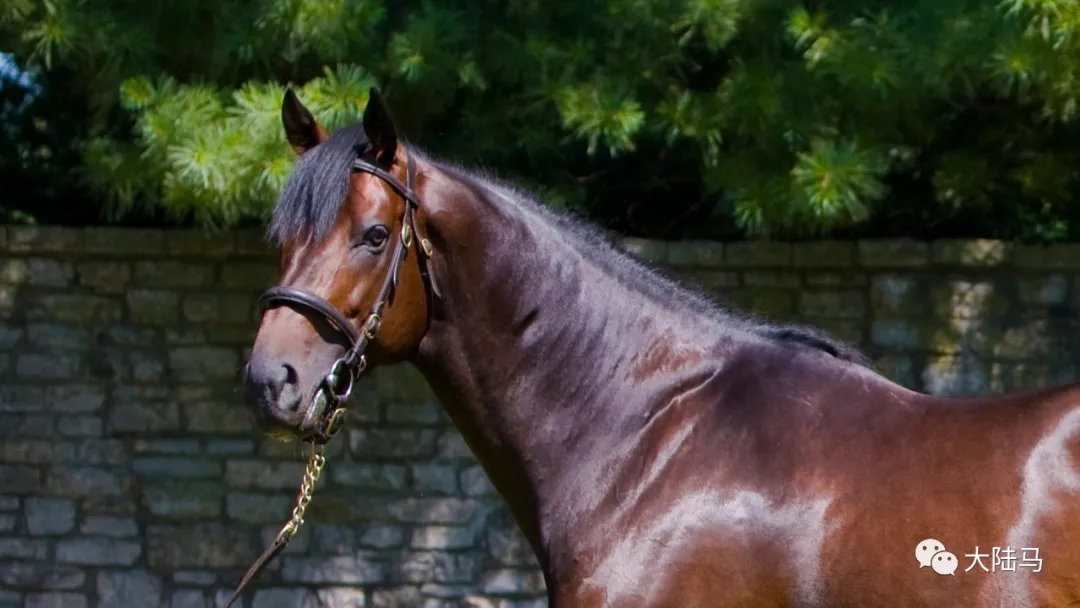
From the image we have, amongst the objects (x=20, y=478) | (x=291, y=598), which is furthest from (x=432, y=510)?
(x=20, y=478)

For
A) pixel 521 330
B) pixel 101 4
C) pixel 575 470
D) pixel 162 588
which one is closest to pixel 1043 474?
pixel 575 470

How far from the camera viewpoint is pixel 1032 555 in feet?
7.03

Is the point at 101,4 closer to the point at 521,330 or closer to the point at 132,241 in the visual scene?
the point at 132,241

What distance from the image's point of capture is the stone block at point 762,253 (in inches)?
215

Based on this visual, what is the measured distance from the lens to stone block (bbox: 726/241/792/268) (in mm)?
5449

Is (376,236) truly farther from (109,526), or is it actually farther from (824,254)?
(109,526)

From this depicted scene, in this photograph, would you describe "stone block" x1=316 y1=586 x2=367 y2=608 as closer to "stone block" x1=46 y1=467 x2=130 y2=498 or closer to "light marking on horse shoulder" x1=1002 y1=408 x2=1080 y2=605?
"stone block" x1=46 y1=467 x2=130 y2=498

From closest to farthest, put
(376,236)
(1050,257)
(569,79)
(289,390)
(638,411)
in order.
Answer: (289,390)
(376,236)
(638,411)
(569,79)
(1050,257)

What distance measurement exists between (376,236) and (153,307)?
352cm

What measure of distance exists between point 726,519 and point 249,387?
0.99 meters

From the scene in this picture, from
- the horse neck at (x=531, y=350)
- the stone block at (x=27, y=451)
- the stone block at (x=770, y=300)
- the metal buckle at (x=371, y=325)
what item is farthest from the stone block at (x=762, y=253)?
the stone block at (x=27, y=451)

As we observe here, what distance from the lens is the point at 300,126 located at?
2.69 m

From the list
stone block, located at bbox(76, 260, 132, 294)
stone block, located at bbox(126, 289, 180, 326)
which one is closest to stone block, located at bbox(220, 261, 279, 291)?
stone block, located at bbox(126, 289, 180, 326)

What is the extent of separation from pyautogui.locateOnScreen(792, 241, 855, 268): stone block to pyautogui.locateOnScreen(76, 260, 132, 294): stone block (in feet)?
10.7
